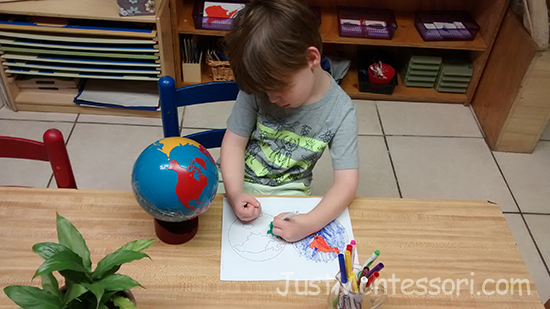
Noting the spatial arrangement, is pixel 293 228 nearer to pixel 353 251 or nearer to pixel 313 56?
pixel 353 251

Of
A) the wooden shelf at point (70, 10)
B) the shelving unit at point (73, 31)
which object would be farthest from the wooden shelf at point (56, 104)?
the wooden shelf at point (70, 10)

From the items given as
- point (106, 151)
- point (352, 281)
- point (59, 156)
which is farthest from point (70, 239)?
point (106, 151)

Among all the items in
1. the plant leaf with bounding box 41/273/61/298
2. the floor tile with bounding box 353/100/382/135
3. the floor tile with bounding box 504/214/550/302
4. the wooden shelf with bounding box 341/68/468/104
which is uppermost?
the plant leaf with bounding box 41/273/61/298

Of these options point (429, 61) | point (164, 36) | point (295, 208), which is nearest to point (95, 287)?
point (295, 208)

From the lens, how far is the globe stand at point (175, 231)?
82 centimetres

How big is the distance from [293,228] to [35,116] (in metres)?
1.68

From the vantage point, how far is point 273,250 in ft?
2.81

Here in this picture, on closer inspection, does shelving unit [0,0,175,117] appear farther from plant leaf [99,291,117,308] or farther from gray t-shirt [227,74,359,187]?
plant leaf [99,291,117,308]

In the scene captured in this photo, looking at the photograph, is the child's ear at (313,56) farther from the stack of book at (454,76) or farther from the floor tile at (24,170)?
the stack of book at (454,76)

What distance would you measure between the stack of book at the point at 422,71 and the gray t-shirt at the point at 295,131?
1.41 meters

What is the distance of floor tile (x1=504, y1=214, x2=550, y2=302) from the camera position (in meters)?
1.56

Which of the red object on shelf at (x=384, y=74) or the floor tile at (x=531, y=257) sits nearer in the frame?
the floor tile at (x=531, y=257)

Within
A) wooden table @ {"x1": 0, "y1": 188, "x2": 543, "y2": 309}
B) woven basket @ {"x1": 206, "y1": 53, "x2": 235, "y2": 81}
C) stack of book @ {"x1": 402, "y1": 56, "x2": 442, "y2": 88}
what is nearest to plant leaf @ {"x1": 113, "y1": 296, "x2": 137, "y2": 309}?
wooden table @ {"x1": 0, "y1": 188, "x2": 543, "y2": 309}

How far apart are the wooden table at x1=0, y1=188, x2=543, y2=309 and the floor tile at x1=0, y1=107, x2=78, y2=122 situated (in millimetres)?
1293
